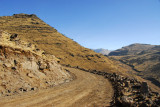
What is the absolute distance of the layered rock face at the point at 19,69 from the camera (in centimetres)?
1725

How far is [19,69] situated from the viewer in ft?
65.1

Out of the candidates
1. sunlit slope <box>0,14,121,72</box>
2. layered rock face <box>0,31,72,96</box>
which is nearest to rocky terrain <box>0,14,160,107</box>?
layered rock face <box>0,31,72,96</box>

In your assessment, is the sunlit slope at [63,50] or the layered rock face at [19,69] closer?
the layered rock face at [19,69]

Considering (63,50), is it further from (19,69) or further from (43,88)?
(43,88)

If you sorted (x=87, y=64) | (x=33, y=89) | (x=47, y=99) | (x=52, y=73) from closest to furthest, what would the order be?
(x=47, y=99)
(x=33, y=89)
(x=52, y=73)
(x=87, y=64)

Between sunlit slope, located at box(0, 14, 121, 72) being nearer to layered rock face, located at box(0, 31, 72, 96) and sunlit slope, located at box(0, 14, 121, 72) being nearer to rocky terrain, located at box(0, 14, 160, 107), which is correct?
layered rock face, located at box(0, 31, 72, 96)

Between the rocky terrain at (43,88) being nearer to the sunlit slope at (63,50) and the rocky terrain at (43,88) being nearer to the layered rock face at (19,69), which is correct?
the layered rock face at (19,69)

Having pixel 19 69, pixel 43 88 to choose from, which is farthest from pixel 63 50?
pixel 43 88

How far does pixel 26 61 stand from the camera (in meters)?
21.8

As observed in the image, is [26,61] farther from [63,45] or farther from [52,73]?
[63,45]

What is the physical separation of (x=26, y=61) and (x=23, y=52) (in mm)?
1779

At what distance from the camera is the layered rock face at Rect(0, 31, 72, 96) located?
17.2 meters

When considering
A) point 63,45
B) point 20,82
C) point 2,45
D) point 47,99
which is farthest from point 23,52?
point 63,45

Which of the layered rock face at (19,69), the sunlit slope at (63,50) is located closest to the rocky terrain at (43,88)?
the layered rock face at (19,69)
